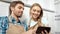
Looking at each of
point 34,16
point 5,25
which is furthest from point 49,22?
point 5,25

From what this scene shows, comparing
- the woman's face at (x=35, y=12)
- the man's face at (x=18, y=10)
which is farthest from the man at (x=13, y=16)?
the woman's face at (x=35, y=12)

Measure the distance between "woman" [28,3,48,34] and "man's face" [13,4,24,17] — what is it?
0.11 meters

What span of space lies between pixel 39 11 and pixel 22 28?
0.24m

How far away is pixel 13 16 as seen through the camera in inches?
38.5

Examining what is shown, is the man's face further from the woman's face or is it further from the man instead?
the woman's face

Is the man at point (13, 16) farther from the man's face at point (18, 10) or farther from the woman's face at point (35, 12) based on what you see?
the woman's face at point (35, 12)

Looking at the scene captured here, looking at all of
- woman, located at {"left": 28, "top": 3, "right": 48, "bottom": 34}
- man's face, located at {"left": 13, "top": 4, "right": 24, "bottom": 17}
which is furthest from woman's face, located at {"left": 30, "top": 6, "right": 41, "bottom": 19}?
man's face, located at {"left": 13, "top": 4, "right": 24, "bottom": 17}

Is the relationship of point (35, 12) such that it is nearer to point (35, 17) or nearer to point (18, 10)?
point (35, 17)

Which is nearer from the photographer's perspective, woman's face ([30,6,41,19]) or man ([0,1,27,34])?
man ([0,1,27,34])

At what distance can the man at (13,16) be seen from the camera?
93 centimetres

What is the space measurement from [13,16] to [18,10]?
69 millimetres

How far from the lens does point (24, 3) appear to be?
41.4 inches

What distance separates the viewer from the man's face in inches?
39.0

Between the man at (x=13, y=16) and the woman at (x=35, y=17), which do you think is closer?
the man at (x=13, y=16)
